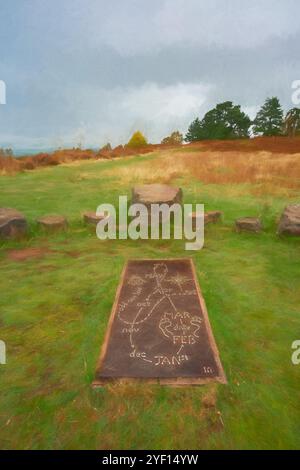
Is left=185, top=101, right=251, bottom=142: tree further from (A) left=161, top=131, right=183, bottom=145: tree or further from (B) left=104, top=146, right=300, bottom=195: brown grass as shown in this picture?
(B) left=104, top=146, right=300, bottom=195: brown grass

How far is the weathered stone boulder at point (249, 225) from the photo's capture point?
6660 millimetres

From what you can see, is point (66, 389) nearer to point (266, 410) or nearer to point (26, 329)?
point (26, 329)

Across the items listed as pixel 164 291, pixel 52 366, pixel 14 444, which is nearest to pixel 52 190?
pixel 164 291

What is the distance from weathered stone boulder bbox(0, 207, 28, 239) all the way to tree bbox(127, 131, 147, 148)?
37.2 meters

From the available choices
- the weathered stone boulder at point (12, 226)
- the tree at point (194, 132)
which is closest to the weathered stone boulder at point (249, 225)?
the weathered stone boulder at point (12, 226)

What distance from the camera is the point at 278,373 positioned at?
2.92m

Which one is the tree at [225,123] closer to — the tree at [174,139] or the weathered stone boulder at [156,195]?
the tree at [174,139]

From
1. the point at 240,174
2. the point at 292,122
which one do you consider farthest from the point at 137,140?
the point at 240,174

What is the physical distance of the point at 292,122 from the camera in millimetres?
35594

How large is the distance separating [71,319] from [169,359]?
1.28 metres

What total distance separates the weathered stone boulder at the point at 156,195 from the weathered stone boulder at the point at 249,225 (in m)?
1.61
